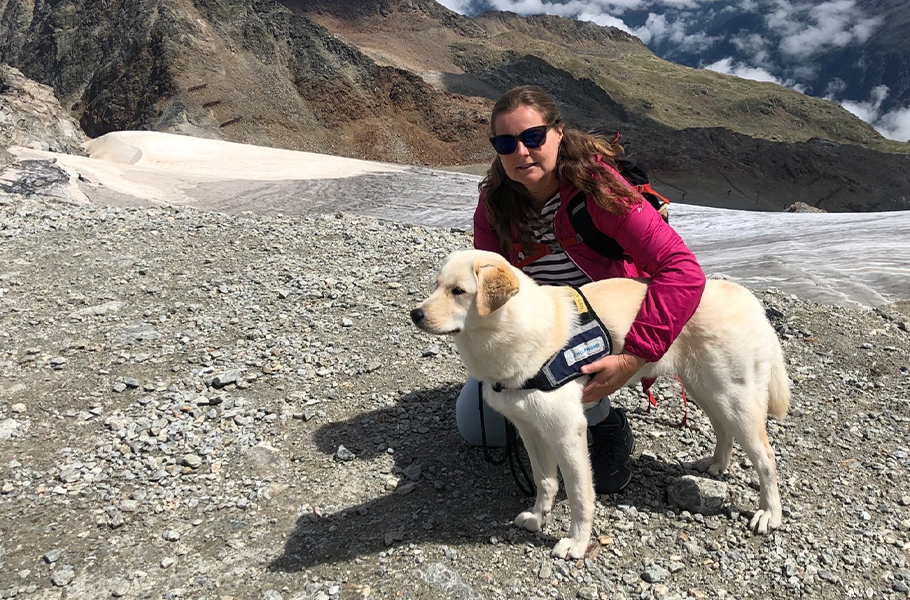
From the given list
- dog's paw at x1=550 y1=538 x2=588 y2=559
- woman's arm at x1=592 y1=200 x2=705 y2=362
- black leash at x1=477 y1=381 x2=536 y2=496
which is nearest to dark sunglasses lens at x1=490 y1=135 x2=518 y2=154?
woman's arm at x1=592 y1=200 x2=705 y2=362

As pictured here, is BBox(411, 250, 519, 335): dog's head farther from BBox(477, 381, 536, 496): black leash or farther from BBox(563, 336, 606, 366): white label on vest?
BBox(477, 381, 536, 496): black leash

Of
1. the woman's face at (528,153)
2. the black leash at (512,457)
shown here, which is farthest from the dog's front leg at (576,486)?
the woman's face at (528,153)

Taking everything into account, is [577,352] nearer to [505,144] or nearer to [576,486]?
[576,486]

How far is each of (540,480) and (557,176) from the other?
6.03 feet

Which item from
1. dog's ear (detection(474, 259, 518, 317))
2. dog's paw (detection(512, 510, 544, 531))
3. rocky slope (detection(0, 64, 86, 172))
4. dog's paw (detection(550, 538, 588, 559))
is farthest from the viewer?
rocky slope (detection(0, 64, 86, 172))

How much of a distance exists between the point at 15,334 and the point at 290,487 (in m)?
3.80

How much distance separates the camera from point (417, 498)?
157 inches

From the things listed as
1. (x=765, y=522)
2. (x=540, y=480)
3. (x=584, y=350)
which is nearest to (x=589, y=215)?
(x=584, y=350)

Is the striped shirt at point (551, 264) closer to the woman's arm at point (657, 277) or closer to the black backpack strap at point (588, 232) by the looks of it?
the black backpack strap at point (588, 232)

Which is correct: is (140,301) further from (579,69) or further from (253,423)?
(579,69)

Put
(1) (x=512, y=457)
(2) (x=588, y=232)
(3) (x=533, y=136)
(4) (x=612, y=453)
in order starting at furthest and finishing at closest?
1. (4) (x=612, y=453)
2. (1) (x=512, y=457)
3. (2) (x=588, y=232)
4. (3) (x=533, y=136)

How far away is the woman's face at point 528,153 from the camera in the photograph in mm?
3492

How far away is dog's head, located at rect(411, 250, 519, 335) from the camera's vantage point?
2.91m

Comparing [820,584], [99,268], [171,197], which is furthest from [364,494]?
[171,197]
